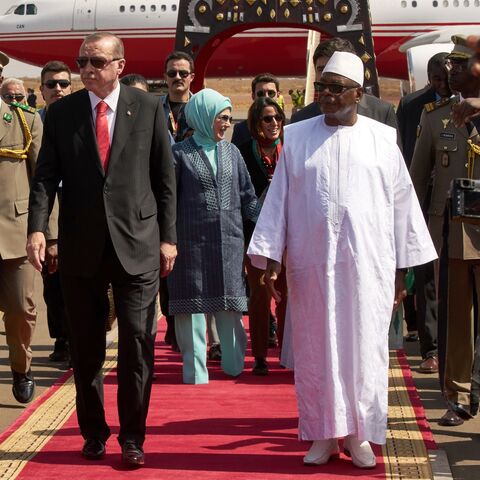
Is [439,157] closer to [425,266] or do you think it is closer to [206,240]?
[425,266]

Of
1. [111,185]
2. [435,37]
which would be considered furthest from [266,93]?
[435,37]

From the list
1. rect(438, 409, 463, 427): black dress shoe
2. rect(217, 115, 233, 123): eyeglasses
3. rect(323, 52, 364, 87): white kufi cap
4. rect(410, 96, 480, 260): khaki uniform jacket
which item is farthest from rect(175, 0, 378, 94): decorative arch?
rect(323, 52, 364, 87): white kufi cap

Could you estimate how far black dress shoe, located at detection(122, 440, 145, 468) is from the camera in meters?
6.62

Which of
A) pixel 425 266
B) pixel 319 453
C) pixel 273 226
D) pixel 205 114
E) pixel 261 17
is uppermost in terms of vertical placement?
pixel 261 17

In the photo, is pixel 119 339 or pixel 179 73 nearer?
pixel 119 339

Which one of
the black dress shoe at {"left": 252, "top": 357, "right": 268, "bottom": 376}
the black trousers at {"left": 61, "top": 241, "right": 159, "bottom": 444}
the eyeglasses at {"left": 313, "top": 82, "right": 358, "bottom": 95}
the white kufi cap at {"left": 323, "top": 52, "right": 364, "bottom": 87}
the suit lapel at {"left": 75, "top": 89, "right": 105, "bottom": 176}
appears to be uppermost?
the white kufi cap at {"left": 323, "top": 52, "right": 364, "bottom": 87}

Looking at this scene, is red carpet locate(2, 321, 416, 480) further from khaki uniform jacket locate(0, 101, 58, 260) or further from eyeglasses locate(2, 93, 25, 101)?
eyeglasses locate(2, 93, 25, 101)

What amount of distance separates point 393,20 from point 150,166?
35154 millimetres

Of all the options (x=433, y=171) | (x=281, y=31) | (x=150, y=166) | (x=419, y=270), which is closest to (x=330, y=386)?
(x=150, y=166)

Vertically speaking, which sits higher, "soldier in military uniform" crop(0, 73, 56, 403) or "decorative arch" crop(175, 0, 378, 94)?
"decorative arch" crop(175, 0, 378, 94)

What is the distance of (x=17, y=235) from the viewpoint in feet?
26.9

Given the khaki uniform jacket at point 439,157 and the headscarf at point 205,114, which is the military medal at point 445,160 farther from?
the headscarf at point 205,114

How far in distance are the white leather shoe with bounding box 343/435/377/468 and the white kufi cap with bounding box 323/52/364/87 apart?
166 centimetres

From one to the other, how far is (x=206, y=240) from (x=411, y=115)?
205cm
